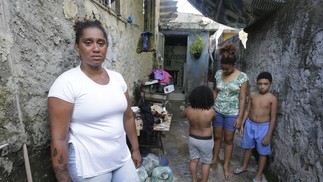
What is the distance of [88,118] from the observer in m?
1.34

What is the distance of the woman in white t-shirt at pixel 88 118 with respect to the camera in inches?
49.4

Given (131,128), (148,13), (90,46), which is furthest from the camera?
(148,13)

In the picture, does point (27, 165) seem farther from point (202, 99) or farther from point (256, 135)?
point (256, 135)

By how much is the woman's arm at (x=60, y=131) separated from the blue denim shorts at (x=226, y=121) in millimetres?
2356

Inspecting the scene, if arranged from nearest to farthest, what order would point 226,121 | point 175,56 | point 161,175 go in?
point 161,175 < point 226,121 < point 175,56

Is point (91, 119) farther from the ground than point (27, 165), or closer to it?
farther from the ground

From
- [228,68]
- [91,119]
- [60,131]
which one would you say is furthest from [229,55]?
[60,131]

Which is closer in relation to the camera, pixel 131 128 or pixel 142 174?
pixel 131 128

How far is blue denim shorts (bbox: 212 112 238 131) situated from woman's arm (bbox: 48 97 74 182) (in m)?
2.36

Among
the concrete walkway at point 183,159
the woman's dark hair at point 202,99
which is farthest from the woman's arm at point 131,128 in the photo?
the concrete walkway at point 183,159

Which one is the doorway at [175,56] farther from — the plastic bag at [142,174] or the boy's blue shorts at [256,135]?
the plastic bag at [142,174]

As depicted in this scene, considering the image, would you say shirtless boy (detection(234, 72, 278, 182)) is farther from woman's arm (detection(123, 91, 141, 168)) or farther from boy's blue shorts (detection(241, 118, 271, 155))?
woman's arm (detection(123, 91, 141, 168))

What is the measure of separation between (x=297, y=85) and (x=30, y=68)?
2.72 metres

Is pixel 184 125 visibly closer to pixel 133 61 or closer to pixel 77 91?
pixel 133 61
